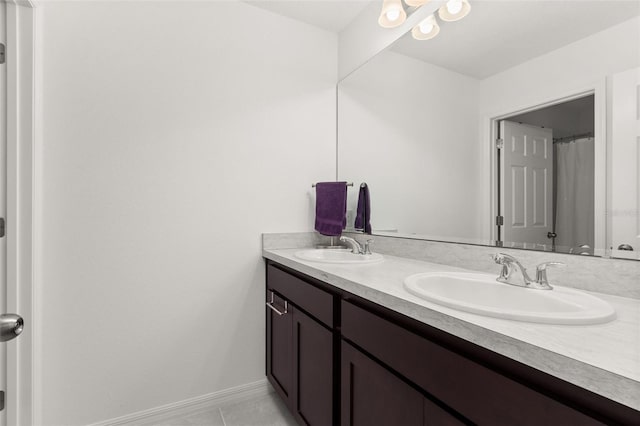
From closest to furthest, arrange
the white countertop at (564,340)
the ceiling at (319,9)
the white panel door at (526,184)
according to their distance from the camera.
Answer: the white countertop at (564,340) → the white panel door at (526,184) → the ceiling at (319,9)

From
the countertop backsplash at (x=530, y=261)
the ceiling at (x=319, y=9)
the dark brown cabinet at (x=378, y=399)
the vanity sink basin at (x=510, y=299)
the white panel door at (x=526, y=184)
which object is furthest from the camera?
the ceiling at (x=319, y=9)

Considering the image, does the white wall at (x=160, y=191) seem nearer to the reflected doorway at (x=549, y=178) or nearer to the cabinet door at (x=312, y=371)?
the cabinet door at (x=312, y=371)

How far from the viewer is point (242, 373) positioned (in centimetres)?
177

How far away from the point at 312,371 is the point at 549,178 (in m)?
1.16

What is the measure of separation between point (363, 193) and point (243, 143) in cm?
81

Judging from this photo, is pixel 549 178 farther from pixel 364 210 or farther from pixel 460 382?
pixel 364 210

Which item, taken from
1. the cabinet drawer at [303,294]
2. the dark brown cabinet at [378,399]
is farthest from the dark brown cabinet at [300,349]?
the dark brown cabinet at [378,399]

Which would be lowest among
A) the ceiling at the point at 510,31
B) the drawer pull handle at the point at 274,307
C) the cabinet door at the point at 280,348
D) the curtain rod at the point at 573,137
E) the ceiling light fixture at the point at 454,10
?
the cabinet door at the point at 280,348

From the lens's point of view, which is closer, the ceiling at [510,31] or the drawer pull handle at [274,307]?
the ceiling at [510,31]

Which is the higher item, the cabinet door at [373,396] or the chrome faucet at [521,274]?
the chrome faucet at [521,274]

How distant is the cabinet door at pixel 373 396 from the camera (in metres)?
0.80

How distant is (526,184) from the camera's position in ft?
3.66

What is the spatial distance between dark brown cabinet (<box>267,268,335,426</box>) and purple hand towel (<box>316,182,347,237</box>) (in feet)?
1.39

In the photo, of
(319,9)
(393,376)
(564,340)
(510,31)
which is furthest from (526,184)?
(319,9)
